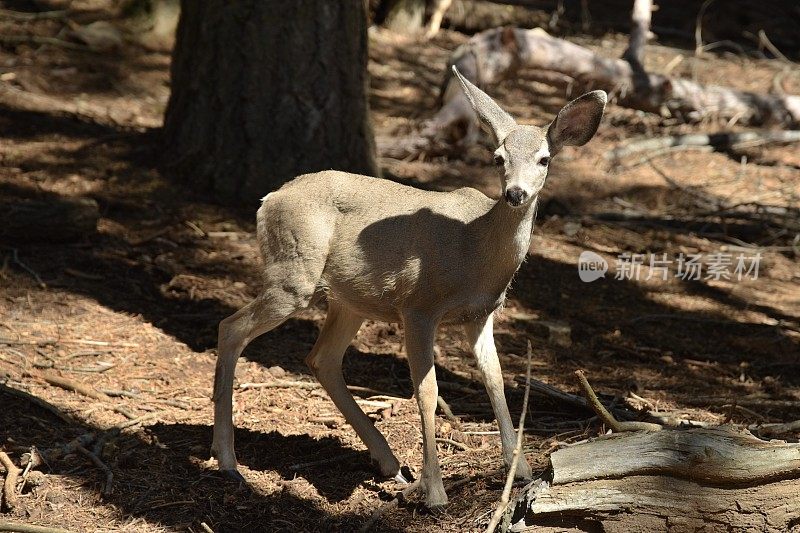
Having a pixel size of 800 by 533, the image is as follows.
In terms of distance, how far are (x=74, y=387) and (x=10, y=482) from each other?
3.74 ft

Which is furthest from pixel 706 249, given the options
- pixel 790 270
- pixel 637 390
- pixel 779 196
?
pixel 637 390

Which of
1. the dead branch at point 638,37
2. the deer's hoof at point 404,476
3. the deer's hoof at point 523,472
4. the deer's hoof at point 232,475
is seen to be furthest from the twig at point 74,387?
the dead branch at point 638,37

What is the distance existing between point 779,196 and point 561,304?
4.11 metres

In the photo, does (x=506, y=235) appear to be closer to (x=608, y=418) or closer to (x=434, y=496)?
(x=608, y=418)

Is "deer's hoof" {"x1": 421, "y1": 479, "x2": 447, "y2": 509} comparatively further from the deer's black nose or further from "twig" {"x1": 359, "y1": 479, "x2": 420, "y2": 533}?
the deer's black nose

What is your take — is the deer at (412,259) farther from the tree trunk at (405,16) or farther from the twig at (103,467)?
the tree trunk at (405,16)

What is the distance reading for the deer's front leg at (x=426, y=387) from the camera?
4918 millimetres

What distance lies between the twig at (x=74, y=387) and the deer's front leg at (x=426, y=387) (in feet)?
6.48

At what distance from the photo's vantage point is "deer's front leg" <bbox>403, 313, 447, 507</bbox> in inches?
194

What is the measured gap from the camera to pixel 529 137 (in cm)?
491

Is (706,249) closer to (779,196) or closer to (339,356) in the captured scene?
(779,196)

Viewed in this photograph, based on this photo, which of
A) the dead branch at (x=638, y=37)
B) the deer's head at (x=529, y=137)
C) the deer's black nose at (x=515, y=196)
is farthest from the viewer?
the dead branch at (x=638, y=37)

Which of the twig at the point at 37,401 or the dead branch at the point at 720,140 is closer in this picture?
the twig at the point at 37,401

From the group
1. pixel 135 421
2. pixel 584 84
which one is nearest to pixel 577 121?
pixel 135 421
